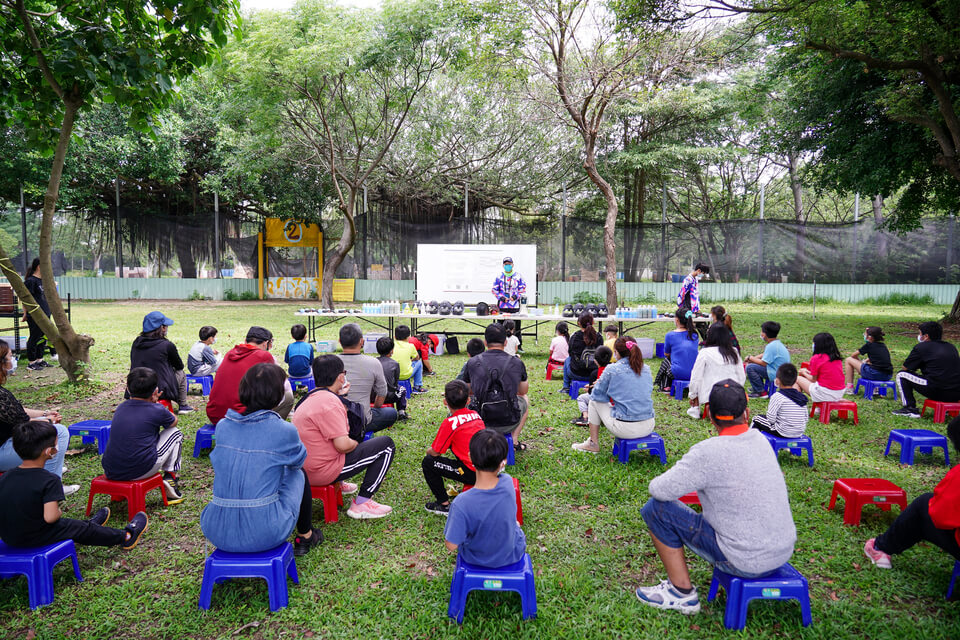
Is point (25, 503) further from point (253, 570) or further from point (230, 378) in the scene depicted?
point (230, 378)

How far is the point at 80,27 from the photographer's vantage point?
16.5ft

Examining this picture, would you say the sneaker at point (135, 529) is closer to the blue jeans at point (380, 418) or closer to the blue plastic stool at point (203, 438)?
the blue plastic stool at point (203, 438)

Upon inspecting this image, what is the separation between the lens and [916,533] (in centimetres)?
298

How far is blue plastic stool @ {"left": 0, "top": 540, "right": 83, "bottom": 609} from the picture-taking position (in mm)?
Answer: 2750

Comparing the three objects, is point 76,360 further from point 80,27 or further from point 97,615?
point 97,615

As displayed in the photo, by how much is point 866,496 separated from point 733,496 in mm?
1778

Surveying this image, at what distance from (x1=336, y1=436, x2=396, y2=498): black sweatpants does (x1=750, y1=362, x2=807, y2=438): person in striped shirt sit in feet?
10.9

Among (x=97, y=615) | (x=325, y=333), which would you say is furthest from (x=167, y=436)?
(x=325, y=333)

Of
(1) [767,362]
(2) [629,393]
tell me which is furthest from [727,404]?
(1) [767,362]

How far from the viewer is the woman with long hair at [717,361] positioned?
17.6 ft

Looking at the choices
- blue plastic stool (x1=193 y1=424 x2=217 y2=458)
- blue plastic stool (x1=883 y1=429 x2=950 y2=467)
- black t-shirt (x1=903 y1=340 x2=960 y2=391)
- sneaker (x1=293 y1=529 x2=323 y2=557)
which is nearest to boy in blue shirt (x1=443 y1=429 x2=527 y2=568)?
sneaker (x1=293 y1=529 x2=323 y2=557)

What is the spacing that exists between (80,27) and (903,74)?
40.9 ft

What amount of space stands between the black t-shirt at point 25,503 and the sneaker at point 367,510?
1.72 m

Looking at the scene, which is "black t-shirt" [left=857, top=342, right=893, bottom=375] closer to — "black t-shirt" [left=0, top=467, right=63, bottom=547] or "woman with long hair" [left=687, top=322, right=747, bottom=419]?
"woman with long hair" [left=687, top=322, right=747, bottom=419]
